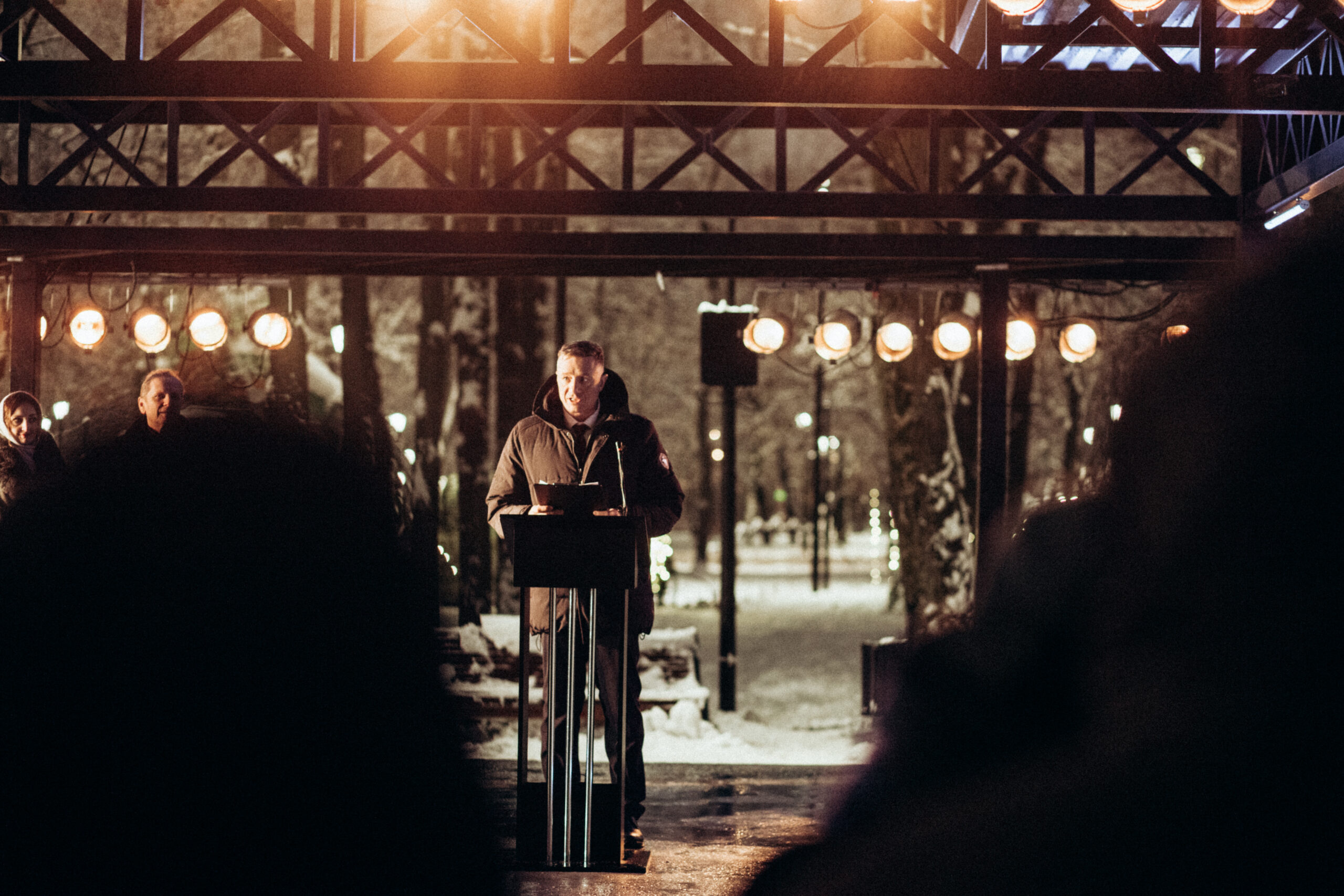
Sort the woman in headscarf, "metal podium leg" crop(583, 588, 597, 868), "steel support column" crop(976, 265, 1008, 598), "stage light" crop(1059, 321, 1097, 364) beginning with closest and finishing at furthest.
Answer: "metal podium leg" crop(583, 588, 597, 868)
the woman in headscarf
"steel support column" crop(976, 265, 1008, 598)
"stage light" crop(1059, 321, 1097, 364)

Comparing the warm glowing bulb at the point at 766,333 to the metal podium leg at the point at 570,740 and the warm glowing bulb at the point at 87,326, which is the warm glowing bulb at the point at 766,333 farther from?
the warm glowing bulb at the point at 87,326

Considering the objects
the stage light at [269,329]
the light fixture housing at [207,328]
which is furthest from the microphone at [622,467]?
the stage light at [269,329]

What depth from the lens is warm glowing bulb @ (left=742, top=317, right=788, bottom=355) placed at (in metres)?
9.70

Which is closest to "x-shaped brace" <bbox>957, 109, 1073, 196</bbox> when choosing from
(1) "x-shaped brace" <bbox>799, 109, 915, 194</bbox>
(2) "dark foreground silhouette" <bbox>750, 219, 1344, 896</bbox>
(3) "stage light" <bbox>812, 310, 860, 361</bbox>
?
(1) "x-shaped brace" <bbox>799, 109, 915, 194</bbox>

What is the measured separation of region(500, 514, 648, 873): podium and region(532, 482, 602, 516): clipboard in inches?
1.4

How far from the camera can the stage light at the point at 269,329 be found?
1042 cm

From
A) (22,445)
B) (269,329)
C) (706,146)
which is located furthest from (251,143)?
(269,329)

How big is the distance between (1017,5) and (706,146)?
2.64 metres

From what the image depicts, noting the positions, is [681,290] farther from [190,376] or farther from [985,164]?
[985,164]

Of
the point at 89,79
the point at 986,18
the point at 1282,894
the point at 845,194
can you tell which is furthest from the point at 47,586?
the point at 845,194

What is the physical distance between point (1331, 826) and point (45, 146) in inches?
607

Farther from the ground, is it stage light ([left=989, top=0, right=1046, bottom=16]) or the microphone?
stage light ([left=989, top=0, right=1046, bottom=16])

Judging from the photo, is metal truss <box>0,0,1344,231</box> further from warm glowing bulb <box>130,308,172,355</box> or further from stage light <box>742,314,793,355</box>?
warm glowing bulb <box>130,308,172,355</box>

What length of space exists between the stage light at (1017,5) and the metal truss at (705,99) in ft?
0.83
